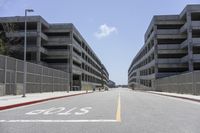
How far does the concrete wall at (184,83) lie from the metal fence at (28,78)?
19804 millimetres

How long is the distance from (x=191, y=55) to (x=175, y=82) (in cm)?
1798

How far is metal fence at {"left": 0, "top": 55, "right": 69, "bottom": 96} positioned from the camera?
30750 millimetres

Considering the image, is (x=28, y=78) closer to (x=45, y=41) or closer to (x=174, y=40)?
(x=45, y=41)

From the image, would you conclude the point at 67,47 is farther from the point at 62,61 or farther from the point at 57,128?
the point at 57,128

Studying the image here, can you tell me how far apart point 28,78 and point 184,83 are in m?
20.9

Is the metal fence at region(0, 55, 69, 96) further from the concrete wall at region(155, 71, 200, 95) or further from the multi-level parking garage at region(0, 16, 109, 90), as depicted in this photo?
the concrete wall at region(155, 71, 200, 95)

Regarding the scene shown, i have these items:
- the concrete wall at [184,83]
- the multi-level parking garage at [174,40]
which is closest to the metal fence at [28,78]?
the concrete wall at [184,83]

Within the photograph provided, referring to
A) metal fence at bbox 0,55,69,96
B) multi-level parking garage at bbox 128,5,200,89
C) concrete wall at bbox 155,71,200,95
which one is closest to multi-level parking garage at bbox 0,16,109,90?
metal fence at bbox 0,55,69,96

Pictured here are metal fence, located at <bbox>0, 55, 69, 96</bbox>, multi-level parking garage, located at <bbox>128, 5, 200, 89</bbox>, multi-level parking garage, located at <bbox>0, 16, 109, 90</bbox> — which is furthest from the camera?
multi-level parking garage, located at <bbox>0, 16, 109, 90</bbox>

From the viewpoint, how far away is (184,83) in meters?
43.9

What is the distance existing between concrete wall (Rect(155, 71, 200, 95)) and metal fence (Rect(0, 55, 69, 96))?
780 inches

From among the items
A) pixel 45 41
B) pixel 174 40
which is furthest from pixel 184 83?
pixel 45 41

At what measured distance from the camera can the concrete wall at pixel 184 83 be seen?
37.5 m

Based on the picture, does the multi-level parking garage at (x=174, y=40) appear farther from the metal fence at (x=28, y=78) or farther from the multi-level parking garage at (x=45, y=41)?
the metal fence at (x=28, y=78)
